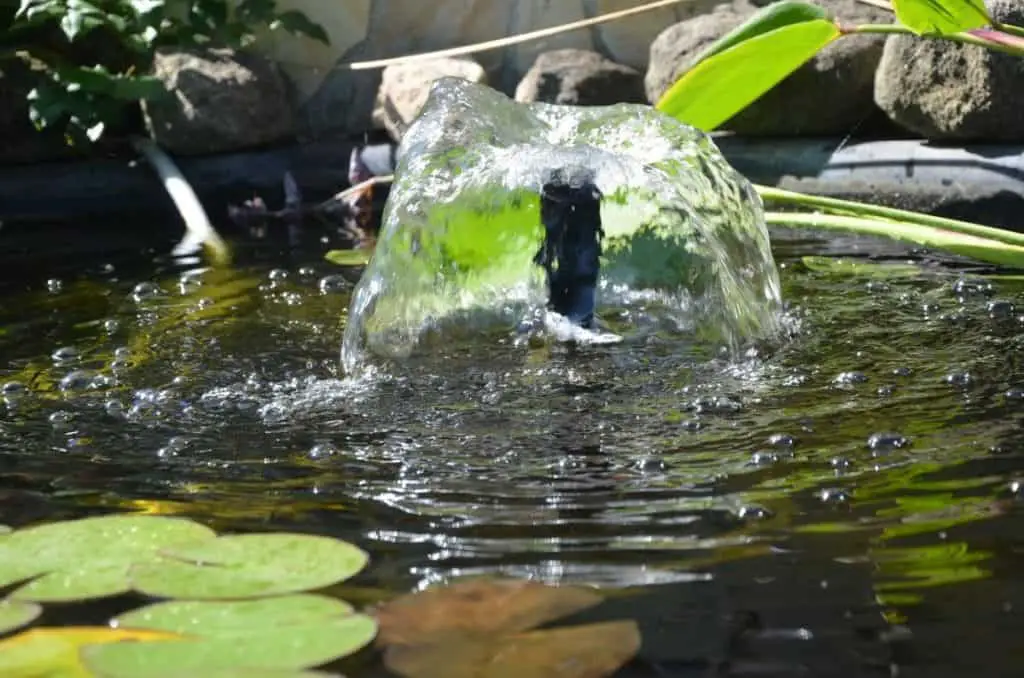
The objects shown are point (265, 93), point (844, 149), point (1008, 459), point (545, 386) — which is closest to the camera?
point (1008, 459)

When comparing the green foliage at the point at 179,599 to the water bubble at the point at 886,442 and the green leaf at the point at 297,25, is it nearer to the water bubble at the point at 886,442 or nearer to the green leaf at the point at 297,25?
the water bubble at the point at 886,442

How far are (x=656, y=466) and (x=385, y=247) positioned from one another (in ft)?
3.14

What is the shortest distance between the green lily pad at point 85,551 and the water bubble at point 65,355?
0.86m

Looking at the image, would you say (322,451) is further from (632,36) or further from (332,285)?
(632,36)

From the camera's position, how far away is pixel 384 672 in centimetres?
97

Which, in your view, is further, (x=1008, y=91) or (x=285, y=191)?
(x=285, y=191)

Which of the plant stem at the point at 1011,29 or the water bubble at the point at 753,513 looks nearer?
the water bubble at the point at 753,513

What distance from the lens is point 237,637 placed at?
104 cm

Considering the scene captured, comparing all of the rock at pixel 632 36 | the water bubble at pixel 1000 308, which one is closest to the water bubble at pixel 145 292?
the water bubble at pixel 1000 308

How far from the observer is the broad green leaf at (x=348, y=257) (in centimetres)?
305

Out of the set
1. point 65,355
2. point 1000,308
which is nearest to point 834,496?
point 1000,308

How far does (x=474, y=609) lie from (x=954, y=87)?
2622 mm

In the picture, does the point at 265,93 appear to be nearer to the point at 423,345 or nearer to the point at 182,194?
the point at 182,194

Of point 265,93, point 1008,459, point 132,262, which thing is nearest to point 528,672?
point 1008,459
